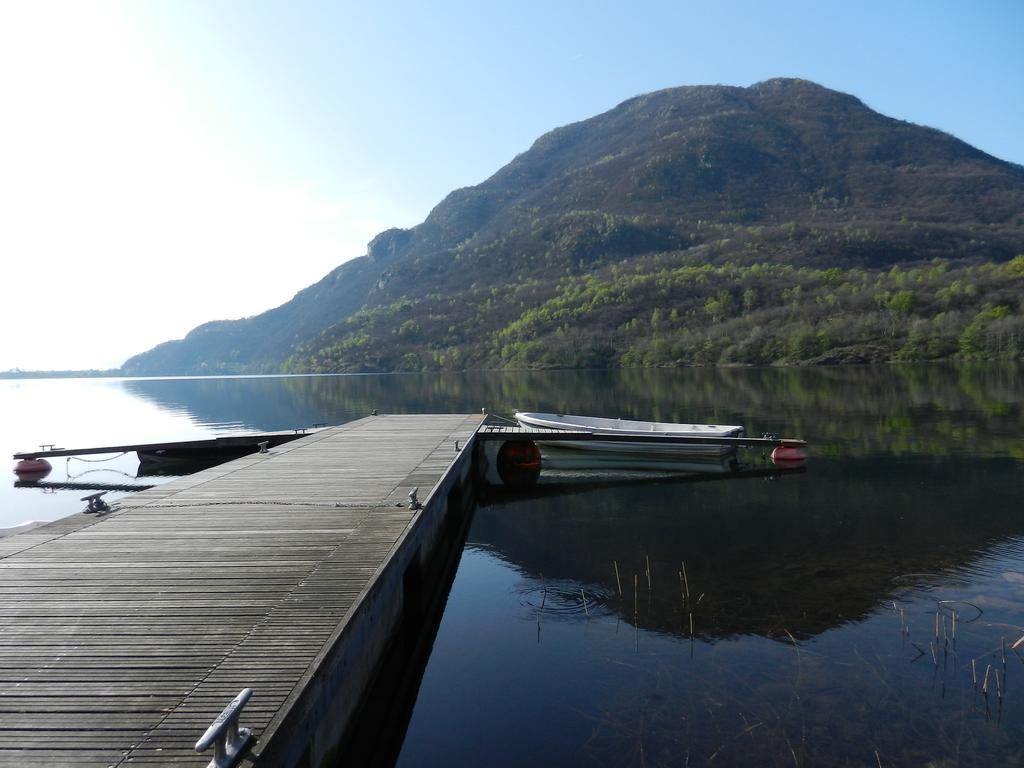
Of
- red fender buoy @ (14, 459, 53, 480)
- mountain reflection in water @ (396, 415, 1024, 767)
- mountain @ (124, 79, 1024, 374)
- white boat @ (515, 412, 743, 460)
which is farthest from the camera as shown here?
mountain @ (124, 79, 1024, 374)

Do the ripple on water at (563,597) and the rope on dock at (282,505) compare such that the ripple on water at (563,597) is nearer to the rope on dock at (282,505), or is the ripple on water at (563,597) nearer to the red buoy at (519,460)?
the rope on dock at (282,505)

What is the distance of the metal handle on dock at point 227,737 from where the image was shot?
371 cm

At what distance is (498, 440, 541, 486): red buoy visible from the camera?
76.2 feet

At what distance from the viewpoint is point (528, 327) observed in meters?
145

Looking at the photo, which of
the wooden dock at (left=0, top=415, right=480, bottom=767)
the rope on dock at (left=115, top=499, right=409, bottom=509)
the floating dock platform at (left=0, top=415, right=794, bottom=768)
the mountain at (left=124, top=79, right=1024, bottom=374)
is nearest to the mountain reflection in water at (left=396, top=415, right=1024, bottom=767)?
the floating dock platform at (left=0, top=415, right=794, bottom=768)

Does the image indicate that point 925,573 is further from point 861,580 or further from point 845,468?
point 845,468

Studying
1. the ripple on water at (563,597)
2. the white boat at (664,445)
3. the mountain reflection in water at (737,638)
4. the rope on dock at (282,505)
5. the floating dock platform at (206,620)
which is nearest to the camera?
the floating dock platform at (206,620)

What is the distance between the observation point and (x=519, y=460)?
76.9ft

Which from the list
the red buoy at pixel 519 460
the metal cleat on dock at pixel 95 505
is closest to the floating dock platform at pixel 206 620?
the metal cleat on dock at pixel 95 505

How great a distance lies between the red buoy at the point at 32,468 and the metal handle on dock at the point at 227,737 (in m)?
27.9

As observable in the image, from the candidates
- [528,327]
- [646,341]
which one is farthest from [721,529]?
[528,327]

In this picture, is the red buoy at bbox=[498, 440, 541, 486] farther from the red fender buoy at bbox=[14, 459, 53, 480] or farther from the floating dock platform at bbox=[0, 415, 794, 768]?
the red fender buoy at bbox=[14, 459, 53, 480]

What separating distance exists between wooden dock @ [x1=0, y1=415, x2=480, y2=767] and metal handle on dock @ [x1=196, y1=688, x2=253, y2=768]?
0.51 ft

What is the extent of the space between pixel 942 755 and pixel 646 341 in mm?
117374
